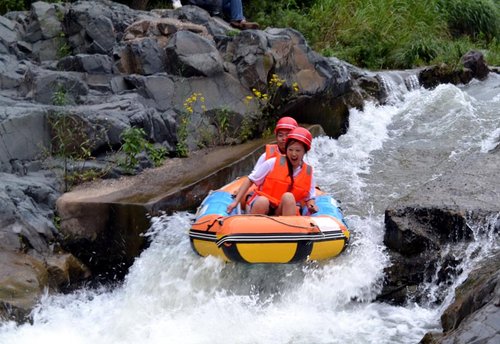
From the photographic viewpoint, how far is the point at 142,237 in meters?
5.98

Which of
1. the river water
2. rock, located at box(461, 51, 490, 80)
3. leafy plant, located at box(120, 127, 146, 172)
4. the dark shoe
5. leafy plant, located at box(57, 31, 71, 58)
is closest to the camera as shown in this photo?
the river water

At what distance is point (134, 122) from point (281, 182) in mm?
1901

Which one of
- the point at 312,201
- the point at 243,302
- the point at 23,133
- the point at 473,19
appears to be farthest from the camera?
the point at 473,19

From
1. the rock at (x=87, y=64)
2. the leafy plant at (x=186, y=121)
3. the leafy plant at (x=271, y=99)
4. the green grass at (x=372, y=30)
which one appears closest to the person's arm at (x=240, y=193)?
the leafy plant at (x=186, y=121)

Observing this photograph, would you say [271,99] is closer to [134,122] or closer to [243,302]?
[134,122]

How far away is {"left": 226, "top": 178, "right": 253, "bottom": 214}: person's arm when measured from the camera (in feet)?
19.3

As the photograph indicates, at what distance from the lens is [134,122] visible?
278 inches

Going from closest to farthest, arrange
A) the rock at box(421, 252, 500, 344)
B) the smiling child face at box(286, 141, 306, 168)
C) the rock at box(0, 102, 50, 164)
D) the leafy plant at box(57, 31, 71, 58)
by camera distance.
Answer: the rock at box(421, 252, 500, 344)
the smiling child face at box(286, 141, 306, 168)
the rock at box(0, 102, 50, 164)
the leafy plant at box(57, 31, 71, 58)

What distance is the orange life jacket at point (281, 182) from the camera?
5961 mm

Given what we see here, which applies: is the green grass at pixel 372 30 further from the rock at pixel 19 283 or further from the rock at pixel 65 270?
the rock at pixel 19 283

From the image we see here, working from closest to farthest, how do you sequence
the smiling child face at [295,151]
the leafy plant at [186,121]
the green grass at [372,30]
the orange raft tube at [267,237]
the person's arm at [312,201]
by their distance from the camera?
the orange raft tube at [267,237] < the smiling child face at [295,151] < the person's arm at [312,201] < the leafy plant at [186,121] < the green grass at [372,30]

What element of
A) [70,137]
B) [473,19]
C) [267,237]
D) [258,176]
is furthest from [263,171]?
[473,19]

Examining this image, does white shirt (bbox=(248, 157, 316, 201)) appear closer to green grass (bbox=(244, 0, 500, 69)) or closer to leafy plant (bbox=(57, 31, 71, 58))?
leafy plant (bbox=(57, 31, 71, 58))

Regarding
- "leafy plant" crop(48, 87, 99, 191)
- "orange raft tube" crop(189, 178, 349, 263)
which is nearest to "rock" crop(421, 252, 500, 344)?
"orange raft tube" crop(189, 178, 349, 263)
